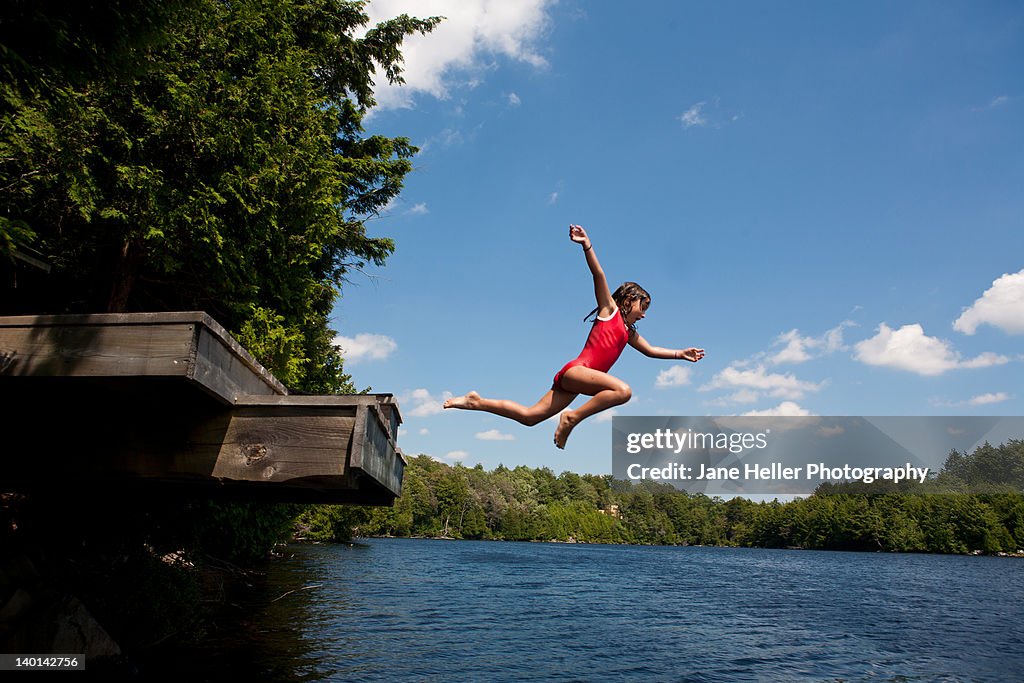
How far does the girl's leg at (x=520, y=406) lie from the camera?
421cm

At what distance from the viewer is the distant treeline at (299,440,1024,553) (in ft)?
398

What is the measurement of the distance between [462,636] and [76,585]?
13.3 meters

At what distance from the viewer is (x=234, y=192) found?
12.7 m

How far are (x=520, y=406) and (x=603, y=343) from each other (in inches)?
30.4

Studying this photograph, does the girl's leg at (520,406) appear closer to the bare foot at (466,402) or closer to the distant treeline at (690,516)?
the bare foot at (466,402)

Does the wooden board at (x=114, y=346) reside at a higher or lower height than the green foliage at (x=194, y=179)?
lower

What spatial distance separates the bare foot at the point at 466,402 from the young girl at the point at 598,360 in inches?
10.1

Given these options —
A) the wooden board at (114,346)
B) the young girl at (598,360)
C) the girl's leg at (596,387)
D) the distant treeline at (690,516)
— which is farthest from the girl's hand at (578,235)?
the distant treeline at (690,516)

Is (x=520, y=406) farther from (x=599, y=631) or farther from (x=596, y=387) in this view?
(x=599, y=631)

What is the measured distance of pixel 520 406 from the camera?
14.4 ft

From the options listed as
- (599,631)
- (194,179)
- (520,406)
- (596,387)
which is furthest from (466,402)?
(599,631)

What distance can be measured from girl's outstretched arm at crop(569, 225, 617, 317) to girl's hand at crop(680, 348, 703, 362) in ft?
3.73

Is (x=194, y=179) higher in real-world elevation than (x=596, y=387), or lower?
higher

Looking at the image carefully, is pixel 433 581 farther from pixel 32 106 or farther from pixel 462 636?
pixel 32 106
